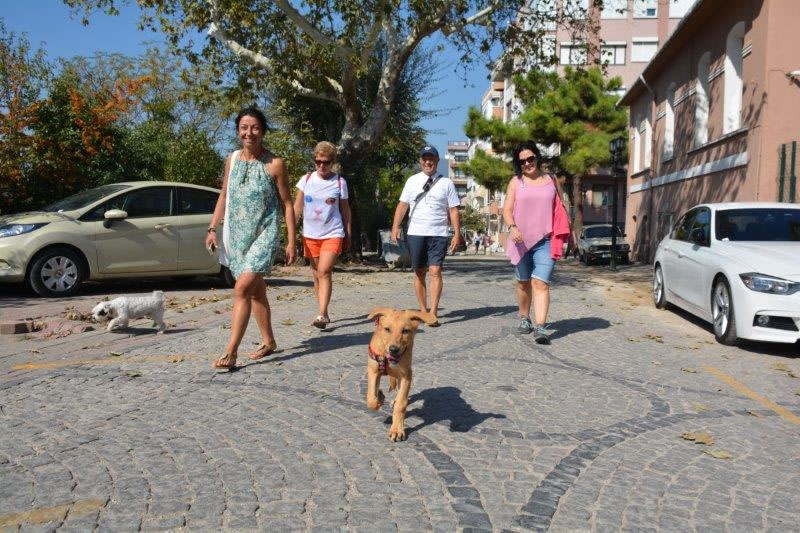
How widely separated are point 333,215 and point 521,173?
6.46 feet

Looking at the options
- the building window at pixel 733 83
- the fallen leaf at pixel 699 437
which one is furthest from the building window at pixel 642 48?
the fallen leaf at pixel 699 437

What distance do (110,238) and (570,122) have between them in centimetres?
Result: 3240

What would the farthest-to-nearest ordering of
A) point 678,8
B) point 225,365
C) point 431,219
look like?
point 678,8
point 431,219
point 225,365

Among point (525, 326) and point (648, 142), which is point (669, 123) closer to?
point (648, 142)

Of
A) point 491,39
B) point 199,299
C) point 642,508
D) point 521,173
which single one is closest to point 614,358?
point 521,173

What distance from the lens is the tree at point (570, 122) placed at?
3812 centimetres

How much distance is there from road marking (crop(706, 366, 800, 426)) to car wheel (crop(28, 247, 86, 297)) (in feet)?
27.5

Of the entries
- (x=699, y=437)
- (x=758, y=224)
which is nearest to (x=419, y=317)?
(x=699, y=437)

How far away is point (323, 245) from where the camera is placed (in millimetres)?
7684

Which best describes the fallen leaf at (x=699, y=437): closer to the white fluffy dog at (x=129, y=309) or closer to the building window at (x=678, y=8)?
the white fluffy dog at (x=129, y=309)

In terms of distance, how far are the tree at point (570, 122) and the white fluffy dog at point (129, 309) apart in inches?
1281

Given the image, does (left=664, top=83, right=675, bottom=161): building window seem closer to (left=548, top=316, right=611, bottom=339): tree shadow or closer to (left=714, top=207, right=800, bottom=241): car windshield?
(left=714, top=207, right=800, bottom=241): car windshield

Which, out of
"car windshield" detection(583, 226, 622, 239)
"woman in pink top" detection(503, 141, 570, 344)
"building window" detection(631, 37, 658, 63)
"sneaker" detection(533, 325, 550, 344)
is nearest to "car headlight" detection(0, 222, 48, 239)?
"woman in pink top" detection(503, 141, 570, 344)

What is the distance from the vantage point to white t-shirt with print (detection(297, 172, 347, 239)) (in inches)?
300
